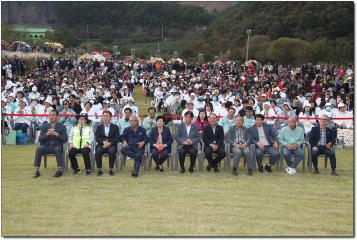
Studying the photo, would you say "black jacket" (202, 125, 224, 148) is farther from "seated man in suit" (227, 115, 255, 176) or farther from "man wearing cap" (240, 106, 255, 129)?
"man wearing cap" (240, 106, 255, 129)

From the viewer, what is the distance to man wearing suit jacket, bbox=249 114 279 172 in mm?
10820

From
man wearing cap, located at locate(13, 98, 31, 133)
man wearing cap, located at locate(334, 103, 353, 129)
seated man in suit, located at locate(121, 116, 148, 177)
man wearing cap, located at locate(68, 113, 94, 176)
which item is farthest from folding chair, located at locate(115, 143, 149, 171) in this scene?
man wearing cap, located at locate(334, 103, 353, 129)

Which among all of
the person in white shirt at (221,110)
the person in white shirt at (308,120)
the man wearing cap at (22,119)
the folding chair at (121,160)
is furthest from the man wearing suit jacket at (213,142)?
the man wearing cap at (22,119)

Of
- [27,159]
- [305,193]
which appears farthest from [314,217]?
[27,159]

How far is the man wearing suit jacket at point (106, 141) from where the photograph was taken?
10570 mm

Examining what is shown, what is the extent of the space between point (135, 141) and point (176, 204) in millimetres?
2564

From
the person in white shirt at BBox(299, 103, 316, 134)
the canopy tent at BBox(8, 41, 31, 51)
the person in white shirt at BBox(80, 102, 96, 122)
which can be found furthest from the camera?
the canopy tent at BBox(8, 41, 31, 51)

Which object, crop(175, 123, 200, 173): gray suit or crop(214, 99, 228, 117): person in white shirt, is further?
crop(214, 99, 228, 117): person in white shirt

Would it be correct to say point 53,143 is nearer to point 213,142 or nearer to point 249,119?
point 213,142

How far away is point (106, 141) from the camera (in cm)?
1064

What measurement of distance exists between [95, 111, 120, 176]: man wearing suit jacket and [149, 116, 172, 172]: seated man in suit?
63cm

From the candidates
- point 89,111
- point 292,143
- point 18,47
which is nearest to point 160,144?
point 292,143

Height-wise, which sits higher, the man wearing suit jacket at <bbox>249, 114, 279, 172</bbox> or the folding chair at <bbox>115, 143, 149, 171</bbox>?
the man wearing suit jacket at <bbox>249, 114, 279, 172</bbox>

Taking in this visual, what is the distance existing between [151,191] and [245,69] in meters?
31.7
